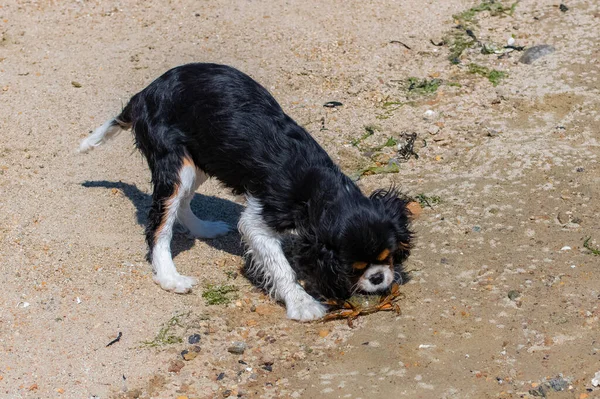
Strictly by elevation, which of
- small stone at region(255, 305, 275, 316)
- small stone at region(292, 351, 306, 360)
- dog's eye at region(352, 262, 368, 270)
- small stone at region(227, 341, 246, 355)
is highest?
dog's eye at region(352, 262, 368, 270)

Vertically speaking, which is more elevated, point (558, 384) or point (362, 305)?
point (558, 384)

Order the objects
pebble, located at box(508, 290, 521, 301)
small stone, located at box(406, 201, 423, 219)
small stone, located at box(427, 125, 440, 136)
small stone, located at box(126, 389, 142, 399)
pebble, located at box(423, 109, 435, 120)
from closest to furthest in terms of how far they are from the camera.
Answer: small stone, located at box(126, 389, 142, 399) < pebble, located at box(508, 290, 521, 301) < small stone, located at box(406, 201, 423, 219) < small stone, located at box(427, 125, 440, 136) < pebble, located at box(423, 109, 435, 120)

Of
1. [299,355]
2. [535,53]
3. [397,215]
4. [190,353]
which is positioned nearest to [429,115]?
[535,53]

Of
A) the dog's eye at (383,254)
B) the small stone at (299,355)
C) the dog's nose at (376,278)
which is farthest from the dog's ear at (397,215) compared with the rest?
the small stone at (299,355)

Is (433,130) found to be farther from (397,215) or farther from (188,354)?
(188,354)

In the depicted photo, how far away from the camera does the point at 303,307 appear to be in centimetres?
632

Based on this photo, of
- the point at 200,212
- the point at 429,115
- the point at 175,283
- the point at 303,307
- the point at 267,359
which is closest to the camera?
the point at 267,359

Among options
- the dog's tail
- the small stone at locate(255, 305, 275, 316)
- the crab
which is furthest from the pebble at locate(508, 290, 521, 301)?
the dog's tail

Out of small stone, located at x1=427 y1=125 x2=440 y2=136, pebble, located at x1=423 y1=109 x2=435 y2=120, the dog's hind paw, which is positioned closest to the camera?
the dog's hind paw

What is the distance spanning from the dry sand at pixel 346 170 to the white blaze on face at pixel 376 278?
297mm

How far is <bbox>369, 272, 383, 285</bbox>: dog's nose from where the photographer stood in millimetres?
6012

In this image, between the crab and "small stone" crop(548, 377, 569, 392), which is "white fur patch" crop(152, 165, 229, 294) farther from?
"small stone" crop(548, 377, 569, 392)

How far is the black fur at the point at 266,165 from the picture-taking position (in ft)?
19.5

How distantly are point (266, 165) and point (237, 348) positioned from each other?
1.40 metres
